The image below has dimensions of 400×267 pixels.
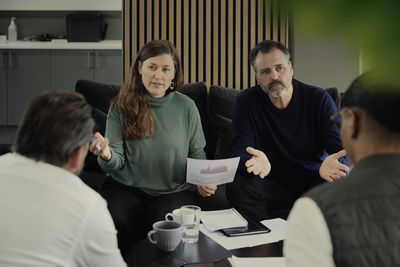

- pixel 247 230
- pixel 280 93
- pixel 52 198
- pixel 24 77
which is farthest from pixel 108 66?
pixel 52 198

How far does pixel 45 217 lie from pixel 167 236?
0.53 meters

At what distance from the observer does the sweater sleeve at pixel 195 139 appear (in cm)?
201

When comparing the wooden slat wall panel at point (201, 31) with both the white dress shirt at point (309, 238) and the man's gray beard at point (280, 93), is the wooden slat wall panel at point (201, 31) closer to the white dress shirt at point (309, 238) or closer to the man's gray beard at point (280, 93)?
the man's gray beard at point (280, 93)

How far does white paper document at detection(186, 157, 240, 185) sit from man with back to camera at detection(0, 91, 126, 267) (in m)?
0.79

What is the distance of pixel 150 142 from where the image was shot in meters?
1.92

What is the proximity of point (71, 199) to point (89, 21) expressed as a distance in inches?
155

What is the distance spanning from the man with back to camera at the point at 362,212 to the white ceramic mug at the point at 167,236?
0.61 m

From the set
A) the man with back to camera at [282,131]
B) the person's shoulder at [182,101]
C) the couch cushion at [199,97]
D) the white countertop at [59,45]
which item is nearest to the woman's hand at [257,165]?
the man with back to camera at [282,131]

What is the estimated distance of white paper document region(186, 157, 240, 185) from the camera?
158cm

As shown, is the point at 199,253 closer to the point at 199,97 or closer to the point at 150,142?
the point at 150,142

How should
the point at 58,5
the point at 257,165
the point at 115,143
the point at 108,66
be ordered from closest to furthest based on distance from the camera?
the point at 257,165, the point at 115,143, the point at 58,5, the point at 108,66

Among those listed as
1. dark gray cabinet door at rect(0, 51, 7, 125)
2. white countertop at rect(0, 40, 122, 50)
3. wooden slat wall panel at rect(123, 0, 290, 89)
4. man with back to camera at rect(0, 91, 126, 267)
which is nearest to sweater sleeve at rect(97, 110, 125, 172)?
man with back to camera at rect(0, 91, 126, 267)

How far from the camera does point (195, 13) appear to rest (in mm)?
3467

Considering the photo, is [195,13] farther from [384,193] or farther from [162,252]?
[384,193]
